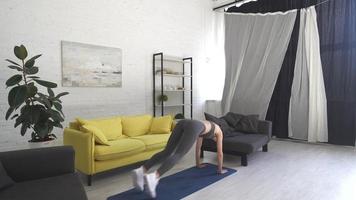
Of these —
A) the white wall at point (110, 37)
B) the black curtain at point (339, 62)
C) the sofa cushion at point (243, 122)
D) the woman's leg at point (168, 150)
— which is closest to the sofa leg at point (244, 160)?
the sofa cushion at point (243, 122)


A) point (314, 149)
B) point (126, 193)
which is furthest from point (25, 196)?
point (314, 149)

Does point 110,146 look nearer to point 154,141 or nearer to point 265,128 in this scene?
point 154,141

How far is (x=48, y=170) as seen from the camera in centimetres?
229

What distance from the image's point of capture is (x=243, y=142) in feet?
12.8

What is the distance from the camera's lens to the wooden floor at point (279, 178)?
2820 millimetres

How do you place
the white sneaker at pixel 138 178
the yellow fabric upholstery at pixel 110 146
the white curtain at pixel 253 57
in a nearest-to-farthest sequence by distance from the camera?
the white sneaker at pixel 138 178 < the yellow fabric upholstery at pixel 110 146 < the white curtain at pixel 253 57

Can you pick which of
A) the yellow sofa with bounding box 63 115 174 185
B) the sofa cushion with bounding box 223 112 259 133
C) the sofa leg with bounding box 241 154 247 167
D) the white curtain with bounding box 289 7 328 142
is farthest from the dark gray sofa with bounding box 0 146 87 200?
the white curtain with bounding box 289 7 328 142

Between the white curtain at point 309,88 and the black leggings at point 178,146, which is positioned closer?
the black leggings at point 178,146

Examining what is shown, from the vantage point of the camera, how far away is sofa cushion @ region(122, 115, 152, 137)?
4047 mm

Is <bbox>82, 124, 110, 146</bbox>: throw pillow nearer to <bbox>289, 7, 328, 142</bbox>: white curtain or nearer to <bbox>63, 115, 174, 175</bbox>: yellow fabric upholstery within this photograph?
<bbox>63, 115, 174, 175</bbox>: yellow fabric upholstery

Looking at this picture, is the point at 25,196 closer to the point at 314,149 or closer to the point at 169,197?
the point at 169,197

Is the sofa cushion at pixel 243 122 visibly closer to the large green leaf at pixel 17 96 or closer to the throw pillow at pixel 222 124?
the throw pillow at pixel 222 124

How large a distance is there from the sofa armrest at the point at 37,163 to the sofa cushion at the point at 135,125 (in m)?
1.63

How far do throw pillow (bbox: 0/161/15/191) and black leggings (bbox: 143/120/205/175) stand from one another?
120 centimetres
